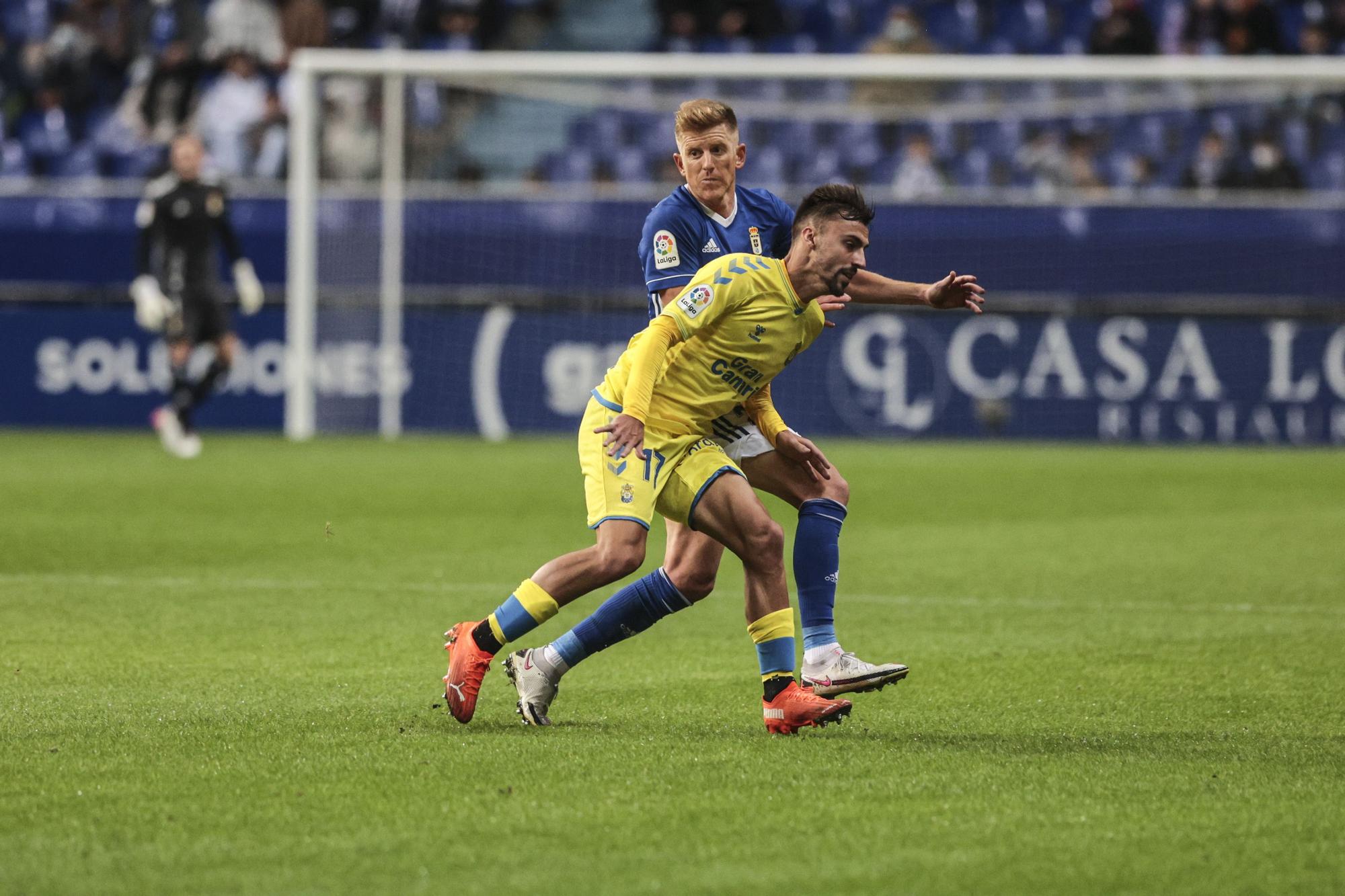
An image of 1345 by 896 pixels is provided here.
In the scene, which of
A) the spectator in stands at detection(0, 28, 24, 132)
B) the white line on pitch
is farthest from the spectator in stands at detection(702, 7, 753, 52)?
the white line on pitch

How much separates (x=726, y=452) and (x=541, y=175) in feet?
42.0

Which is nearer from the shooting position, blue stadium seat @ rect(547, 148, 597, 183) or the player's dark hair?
the player's dark hair

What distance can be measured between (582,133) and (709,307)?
44.1 ft

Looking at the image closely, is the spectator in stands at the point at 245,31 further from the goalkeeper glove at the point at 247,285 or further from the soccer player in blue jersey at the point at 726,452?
the soccer player in blue jersey at the point at 726,452

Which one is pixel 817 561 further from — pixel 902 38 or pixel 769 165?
pixel 902 38

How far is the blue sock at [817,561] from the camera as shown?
5613 millimetres

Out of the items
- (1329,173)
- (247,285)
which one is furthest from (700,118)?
(1329,173)

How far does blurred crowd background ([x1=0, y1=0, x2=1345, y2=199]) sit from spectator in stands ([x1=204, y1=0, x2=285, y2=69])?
0.02 meters

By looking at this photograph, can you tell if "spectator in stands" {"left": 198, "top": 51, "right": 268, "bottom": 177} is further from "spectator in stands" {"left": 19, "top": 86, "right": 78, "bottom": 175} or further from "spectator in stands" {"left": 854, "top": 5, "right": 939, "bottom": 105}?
"spectator in stands" {"left": 854, "top": 5, "right": 939, "bottom": 105}

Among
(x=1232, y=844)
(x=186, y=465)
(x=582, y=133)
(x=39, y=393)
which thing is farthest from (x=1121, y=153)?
(x=1232, y=844)

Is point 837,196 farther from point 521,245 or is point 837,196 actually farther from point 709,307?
point 521,245

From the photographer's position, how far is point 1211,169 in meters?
18.0

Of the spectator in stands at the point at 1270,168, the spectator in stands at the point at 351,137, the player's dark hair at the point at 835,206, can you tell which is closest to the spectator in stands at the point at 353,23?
the spectator in stands at the point at 351,137

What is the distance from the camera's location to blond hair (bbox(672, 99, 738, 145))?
564 cm
